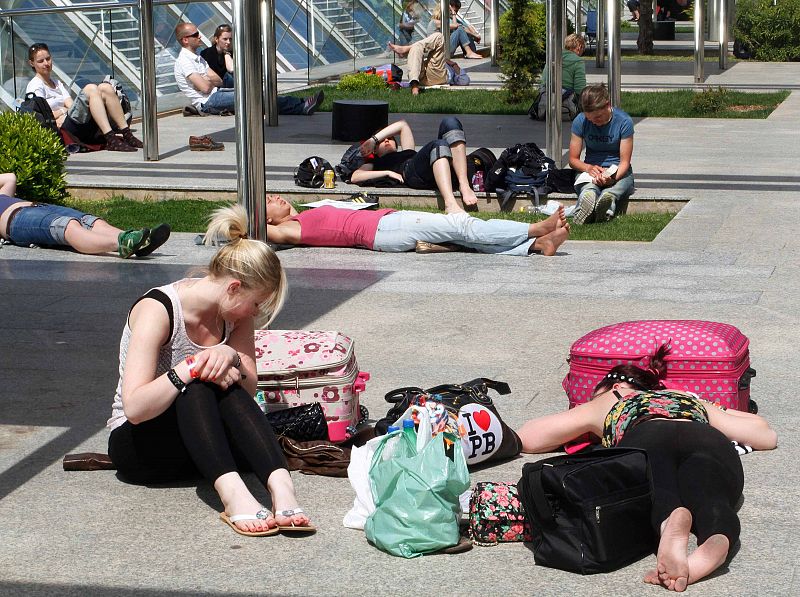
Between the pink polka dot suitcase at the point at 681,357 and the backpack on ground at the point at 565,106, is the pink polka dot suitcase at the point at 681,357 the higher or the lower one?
the lower one

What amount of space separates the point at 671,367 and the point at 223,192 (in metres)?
7.06

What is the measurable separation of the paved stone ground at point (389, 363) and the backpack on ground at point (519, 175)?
1.21 m

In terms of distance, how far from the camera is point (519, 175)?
36.0ft

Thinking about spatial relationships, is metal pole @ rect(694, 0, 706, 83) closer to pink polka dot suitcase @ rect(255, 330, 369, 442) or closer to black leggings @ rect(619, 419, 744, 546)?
pink polka dot suitcase @ rect(255, 330, 369, 442)

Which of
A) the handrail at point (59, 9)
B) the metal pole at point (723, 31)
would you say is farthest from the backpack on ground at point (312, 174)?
the metal pole at point (723, 31)

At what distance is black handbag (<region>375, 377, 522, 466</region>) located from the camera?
4.72 metres

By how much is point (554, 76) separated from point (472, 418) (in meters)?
8.52

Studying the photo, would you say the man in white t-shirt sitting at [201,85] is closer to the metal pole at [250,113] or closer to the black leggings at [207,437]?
the metal pole at [250,113]

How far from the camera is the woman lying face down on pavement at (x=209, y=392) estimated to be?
14.1 ft

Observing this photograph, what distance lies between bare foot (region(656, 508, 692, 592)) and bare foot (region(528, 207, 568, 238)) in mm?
5009

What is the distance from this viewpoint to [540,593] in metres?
3.74

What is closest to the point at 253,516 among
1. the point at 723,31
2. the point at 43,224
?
the point at 43,224

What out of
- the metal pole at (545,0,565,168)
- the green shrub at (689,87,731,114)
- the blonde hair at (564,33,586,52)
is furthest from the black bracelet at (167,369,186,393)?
the green shrub at (689,87,731,114)

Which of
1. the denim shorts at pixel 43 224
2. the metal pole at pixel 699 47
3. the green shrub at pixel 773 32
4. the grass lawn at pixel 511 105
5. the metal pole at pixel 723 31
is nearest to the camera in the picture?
the denim shorts at pixel 43 224
